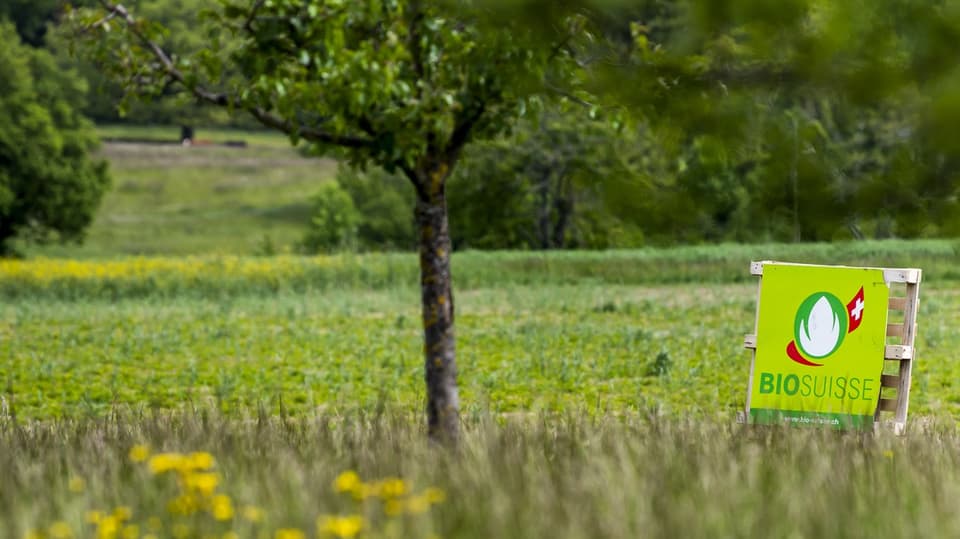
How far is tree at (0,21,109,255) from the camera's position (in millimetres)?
53312

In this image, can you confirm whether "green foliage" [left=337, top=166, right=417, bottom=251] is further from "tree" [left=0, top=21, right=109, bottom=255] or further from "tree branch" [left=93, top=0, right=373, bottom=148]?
"tree branch" [left=93, top=0, right=373, bottom=148]

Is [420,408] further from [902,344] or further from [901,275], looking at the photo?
[901,275]

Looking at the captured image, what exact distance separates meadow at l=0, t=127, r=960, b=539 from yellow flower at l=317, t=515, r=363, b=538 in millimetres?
20

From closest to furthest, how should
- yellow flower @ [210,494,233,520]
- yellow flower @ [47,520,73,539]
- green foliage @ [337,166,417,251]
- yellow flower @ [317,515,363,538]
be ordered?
yellow flower @ [317,515,363,538] → yellow flower @ [47,520,73,539] → yellow flower @ [210,494,233,520] → green foliage @ [337,166,417,251]

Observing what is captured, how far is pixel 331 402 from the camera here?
41.7 ft

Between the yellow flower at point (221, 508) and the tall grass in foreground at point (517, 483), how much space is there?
19 millimetres

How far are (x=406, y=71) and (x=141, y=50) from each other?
1.85 m

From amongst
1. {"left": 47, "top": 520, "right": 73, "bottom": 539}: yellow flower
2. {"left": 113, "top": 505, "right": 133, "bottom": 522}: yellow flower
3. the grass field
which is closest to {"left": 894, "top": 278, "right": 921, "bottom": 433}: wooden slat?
{"left": 113, "top": 505, "right": 133, "bottom": 522}: yellow flower

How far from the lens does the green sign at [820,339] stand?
8289 millimetres

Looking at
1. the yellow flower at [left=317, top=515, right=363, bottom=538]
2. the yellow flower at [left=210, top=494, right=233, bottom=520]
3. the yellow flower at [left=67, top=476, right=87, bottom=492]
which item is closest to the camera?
the yellow flower at [left=317, top=515, right=363, bottom=538]

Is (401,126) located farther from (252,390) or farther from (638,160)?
(638,160)

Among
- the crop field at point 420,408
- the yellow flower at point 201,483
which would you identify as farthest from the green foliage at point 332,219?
the yellow flower at point 201,483

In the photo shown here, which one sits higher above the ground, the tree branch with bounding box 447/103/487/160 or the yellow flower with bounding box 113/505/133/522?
the tree branch with bounding box 447/103/487/160

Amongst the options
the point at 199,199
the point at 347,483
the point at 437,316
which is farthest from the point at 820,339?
the point at 199,199
